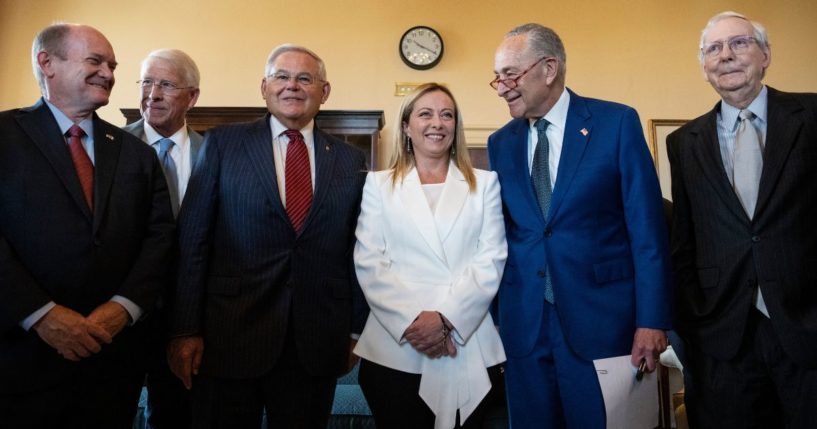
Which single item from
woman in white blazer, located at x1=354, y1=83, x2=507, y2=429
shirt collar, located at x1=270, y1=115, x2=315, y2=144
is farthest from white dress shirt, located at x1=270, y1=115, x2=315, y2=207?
woman in white blazer, located at x1=354, y1=83, x2=507, y2=429

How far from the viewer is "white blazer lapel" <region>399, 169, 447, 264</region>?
6.75 feet

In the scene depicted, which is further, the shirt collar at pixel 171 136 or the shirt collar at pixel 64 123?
the shirt collar at pixel 171 136

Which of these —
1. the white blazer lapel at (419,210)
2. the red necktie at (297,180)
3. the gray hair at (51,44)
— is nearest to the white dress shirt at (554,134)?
the white blazer lapel at (419,210)

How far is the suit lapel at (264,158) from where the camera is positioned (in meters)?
2.08

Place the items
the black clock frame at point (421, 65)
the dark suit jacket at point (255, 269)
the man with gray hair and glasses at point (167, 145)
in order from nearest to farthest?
the dark suit jacket at point (255, 269) → the man with gray hair and glasses at point (167, 145) → the black clock frame at point (421, 65)

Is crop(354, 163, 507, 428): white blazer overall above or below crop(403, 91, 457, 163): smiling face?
below

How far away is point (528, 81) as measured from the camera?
7.36ft

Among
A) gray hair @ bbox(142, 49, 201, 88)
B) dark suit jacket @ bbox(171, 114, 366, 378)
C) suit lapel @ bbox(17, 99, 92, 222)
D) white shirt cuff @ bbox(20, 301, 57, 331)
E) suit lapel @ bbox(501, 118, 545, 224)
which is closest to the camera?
white shirt cuff @ bbox(20, 301, 57, 331)

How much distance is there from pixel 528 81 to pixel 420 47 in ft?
14.6

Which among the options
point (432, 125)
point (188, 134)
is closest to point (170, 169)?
point (188, 134)

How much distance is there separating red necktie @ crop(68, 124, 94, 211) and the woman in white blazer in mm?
865

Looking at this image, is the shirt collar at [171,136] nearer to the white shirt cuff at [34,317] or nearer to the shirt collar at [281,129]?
the shirt collar at [281,129]

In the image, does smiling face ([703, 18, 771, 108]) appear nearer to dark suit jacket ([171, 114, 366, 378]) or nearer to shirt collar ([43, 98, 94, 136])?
dark suit jacket ([171, 114, 366, 378])

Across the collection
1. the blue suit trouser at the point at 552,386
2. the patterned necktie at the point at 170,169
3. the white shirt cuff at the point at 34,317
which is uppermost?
the patterned necktie at the point at 170,169
